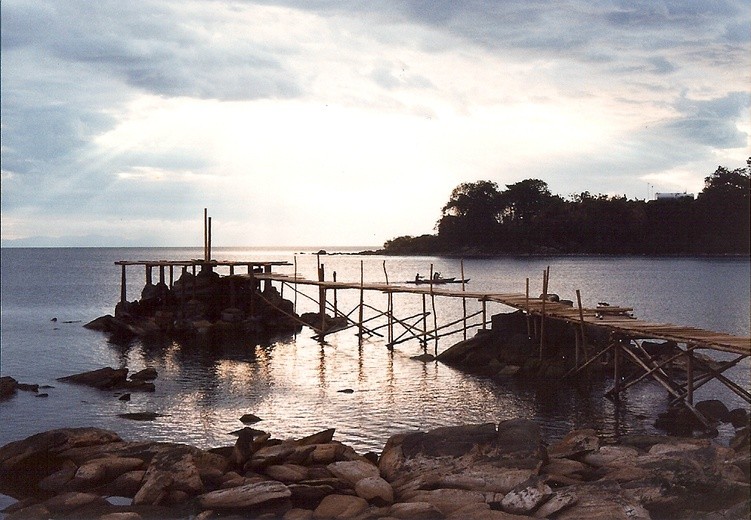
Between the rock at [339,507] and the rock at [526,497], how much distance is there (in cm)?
248

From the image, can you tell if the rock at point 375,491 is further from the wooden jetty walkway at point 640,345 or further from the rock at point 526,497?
the wooden jetty walkway at point 640,345

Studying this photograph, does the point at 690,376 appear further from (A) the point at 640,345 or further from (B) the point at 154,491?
(B) the point at 154,491

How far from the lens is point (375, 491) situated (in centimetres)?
1334

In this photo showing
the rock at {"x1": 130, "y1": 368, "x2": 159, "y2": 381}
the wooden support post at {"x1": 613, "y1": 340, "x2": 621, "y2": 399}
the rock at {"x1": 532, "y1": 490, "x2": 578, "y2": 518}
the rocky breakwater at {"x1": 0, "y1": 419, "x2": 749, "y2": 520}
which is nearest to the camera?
the rock at {"x1": 532, "y1": 490, "x2": 578, "y2": 518}

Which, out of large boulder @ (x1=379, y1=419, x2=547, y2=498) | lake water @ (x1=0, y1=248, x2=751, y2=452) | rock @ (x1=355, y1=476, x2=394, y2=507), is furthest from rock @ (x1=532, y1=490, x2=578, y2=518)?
lake water @ (x1=0, y1=248, x2=751, y2=452)

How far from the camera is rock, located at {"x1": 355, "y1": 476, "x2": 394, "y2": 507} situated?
13281 mm

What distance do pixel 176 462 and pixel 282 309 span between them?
30.2 meters

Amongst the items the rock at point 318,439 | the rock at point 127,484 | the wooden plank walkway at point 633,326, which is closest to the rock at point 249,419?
the rock at point 318,439

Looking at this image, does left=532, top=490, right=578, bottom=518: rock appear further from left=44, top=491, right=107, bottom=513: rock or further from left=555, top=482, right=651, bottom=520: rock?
left=44, top=491, right=107, bottom=513: rock

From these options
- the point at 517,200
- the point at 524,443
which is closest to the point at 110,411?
the point at 524,443

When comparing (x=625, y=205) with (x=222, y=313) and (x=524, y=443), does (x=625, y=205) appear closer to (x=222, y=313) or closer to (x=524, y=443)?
(x=222, y=313)

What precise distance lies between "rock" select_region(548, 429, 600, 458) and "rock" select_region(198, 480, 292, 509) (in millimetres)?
5740

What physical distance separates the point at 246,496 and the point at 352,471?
212 cm

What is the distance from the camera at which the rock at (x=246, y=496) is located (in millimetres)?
13164
